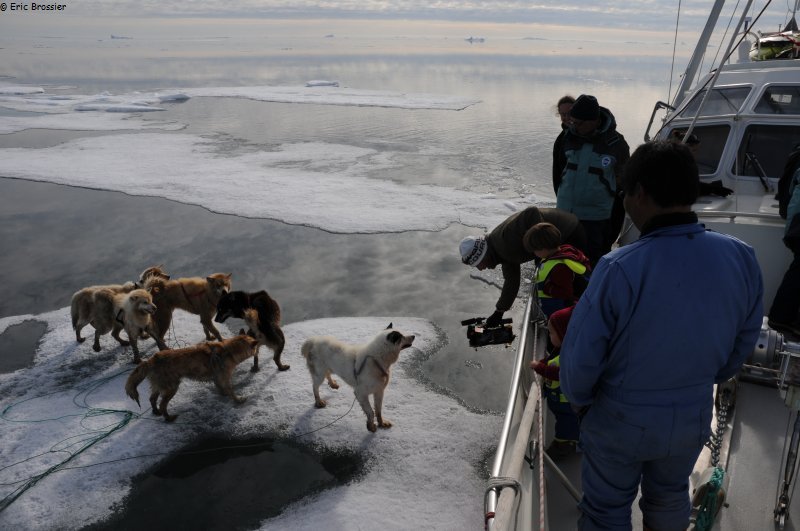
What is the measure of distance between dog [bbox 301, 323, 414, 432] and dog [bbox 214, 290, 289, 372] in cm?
76

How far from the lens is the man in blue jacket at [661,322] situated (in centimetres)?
161

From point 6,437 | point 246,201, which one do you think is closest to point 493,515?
point 6,437

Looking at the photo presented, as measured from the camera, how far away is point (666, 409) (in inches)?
67.3

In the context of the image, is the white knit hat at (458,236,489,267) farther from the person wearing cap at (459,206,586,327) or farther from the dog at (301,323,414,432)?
the dog at (301,323,414,432)

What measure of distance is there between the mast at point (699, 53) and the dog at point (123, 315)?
25.5 ft

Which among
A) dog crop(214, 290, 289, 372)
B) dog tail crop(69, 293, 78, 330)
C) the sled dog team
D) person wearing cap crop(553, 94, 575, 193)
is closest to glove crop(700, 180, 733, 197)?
person wearing cap crop(553, 94, 575, 193)

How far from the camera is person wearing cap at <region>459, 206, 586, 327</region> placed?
4035mm

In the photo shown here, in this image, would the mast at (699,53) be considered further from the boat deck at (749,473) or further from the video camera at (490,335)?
the boat deck at (749,473)

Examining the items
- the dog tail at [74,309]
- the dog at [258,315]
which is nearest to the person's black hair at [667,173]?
the dog at [258,315]

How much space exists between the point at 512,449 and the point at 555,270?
1163 mm

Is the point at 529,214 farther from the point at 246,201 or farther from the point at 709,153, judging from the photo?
the point at 246,201

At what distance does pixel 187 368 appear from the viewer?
176 inches

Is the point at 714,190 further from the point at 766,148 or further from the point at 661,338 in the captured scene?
the point at 661,338

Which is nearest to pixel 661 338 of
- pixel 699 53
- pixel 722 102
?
pixel 722 102
